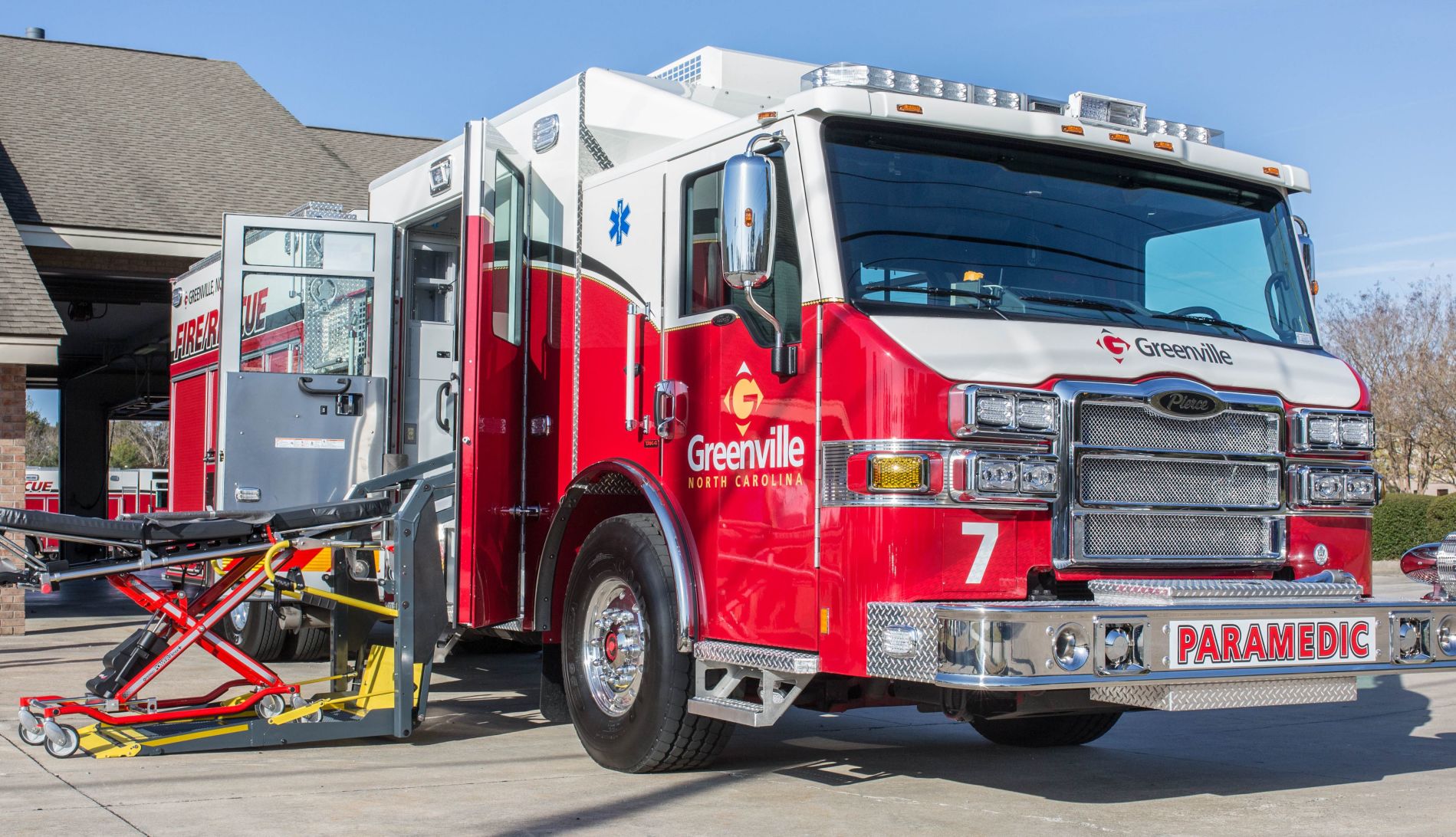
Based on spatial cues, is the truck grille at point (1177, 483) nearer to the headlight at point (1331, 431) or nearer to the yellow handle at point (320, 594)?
the headlight at point (1331, 431)

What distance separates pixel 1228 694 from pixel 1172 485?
2.69ft

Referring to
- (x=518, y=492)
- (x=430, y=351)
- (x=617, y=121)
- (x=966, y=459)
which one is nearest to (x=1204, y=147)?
(x=966, y=459)

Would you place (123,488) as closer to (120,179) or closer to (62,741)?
(120,179)

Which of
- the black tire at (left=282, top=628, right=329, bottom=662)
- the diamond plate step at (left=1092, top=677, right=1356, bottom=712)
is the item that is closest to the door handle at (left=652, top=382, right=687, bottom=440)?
the diamond plate step at (left=1092, top=677, right=1356, bottom=712)

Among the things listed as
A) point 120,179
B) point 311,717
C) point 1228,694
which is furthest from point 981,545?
point 120,179

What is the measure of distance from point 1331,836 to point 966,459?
1.99 metres

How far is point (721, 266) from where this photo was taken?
5.95m

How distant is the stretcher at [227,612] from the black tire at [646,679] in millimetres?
795

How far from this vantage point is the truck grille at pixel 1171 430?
17.8 feet

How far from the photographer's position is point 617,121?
7156 millimetres

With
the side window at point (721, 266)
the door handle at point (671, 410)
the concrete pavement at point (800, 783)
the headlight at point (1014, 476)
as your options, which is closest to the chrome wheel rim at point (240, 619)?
the concrete pavement at point (800, 783)

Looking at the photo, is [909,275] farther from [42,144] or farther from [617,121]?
[42,144]

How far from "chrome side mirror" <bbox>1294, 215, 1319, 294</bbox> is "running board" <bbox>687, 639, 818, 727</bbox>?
9.71ft

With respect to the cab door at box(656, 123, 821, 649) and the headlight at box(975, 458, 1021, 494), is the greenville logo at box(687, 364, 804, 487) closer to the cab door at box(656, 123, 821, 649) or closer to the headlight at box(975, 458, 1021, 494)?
the cab door at box(656, 123, 821, 649)
